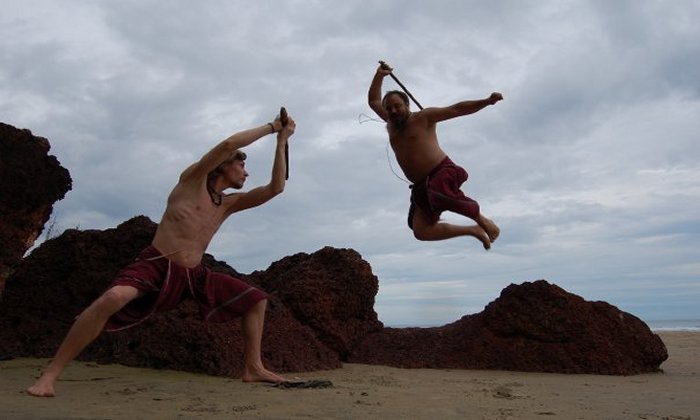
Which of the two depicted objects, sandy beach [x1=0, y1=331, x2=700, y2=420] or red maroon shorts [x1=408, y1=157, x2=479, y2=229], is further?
red maroon shorts [x1=408, y1=157, x2=479, y2=229]

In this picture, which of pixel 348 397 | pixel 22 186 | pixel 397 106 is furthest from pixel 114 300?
pixel 22 186

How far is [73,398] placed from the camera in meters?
4.23

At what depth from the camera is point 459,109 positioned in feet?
18.5

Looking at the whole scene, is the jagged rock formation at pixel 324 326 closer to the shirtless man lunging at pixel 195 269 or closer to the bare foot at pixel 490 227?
the shirtless man lunging at pixel 195 269

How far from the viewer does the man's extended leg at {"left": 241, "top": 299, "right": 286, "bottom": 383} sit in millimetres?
5133

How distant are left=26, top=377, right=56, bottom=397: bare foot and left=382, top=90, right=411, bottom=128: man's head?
357 centimetres

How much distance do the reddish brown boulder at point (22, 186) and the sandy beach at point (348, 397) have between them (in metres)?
1.99

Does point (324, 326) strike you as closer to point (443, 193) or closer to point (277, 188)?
point (443, 193)

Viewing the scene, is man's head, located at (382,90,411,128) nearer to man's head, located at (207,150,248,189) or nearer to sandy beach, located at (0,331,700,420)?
man's head, located at (207,150,248,189)

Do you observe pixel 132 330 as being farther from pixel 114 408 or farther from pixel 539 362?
pixel 539 362

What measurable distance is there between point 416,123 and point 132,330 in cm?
339

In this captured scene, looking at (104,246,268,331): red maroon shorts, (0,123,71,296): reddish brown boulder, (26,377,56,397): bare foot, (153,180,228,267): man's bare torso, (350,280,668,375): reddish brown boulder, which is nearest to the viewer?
(26,377,56,397): bare foot

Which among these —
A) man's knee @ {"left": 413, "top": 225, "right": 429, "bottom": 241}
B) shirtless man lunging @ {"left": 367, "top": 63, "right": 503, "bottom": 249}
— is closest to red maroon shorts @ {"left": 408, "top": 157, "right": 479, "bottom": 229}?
shirtless man lunging @ {"left": 367, "top": 63, "right": 503, "bottom": 249}

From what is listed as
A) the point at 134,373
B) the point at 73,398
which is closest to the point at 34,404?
the point at 73,398
